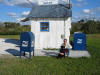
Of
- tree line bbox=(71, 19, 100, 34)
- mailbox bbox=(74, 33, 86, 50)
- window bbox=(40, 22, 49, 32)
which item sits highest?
tree line bbox=(71, 19, 100, 34)

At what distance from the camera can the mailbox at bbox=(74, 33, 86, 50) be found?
11547 mm

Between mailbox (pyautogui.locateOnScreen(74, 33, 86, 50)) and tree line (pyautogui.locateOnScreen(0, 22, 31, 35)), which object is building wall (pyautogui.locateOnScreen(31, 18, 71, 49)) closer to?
mailbox (pyautogui.locateOnScreen(74, 33, 86, 50))

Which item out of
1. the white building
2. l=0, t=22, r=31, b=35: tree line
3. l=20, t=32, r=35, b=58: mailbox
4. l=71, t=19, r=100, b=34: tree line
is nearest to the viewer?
l=20, t=32, r=35, b=58: mailbox

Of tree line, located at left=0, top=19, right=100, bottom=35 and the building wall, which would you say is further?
tree line, located at left=0, top=19, right=100, bottom=35

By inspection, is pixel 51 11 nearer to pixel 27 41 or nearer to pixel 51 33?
pixel 51 33

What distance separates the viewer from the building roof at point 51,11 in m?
11.9

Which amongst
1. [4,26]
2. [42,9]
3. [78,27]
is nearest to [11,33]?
[4,26]

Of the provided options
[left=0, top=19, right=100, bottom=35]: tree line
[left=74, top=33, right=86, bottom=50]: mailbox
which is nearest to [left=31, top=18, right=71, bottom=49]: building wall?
[left=74, top=33, right=86, bottom=50]: mailbox

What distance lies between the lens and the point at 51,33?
12.0m

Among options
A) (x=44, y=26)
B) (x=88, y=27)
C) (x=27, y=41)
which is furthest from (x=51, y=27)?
(x=88, y=27)

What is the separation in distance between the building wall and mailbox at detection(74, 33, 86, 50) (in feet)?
2.54

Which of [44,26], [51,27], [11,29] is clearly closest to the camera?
[51,27]

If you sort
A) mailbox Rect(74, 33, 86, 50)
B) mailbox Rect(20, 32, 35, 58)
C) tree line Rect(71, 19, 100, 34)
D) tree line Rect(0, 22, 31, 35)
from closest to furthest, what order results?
mailbox Rect(20, 32, 35, 58) < mailbox Rect(74, 33, 86, 50) < tree line Rect(71, 19, 100, 34) < tree line Rect(0, 22, 31, 35)

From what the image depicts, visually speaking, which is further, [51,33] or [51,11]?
[51,11]
